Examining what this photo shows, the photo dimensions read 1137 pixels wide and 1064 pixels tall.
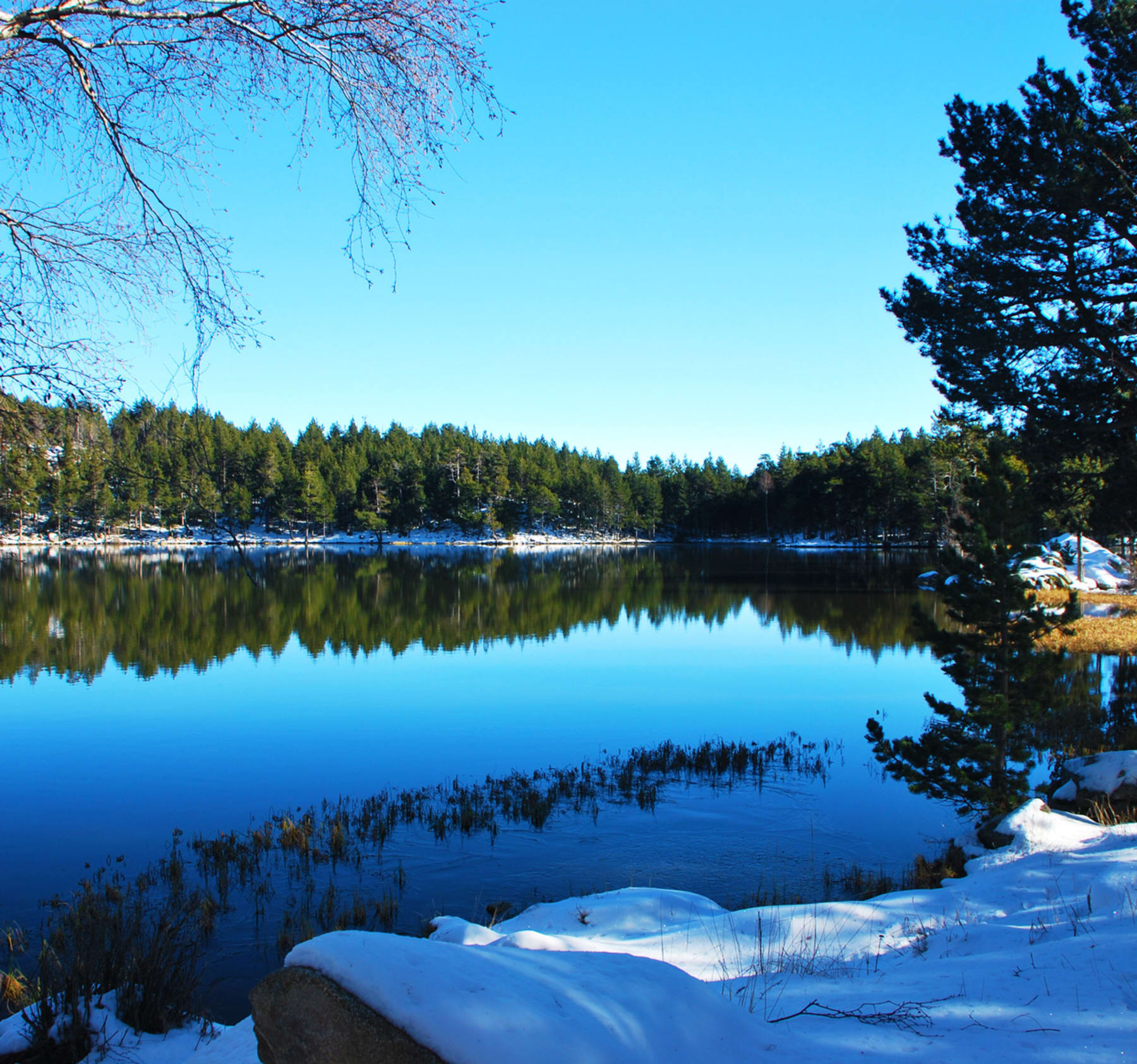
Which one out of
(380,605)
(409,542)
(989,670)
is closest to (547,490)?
(409,542)

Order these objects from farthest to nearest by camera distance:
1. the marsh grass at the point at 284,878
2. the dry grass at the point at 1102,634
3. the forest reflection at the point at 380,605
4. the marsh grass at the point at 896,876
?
the forest reflection at the point at 380,605 < the dry grass at the point at 1102,634 < the marsh grass at the point at 896,876 < the marsh grass at the point at 284,878

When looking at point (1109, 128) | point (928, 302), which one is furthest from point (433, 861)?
point (1109, 128)

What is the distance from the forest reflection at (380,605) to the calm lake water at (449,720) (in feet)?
0.85

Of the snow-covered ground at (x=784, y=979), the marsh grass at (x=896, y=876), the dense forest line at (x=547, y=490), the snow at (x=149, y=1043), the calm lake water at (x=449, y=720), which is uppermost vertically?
the dense forest line at (x=547, y=490)

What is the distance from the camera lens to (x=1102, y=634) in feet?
82.0

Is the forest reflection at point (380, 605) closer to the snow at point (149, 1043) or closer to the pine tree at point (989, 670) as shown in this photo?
the pine tree at point (989, 670)

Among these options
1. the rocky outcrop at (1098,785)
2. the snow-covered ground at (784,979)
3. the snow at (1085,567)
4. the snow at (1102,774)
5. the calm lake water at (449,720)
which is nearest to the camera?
the snow-covered ground at (784,979)

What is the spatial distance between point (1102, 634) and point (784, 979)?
26068mm

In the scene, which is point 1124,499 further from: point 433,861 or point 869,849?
point 433,861

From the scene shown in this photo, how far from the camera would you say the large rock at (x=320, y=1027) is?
2607 millimetres

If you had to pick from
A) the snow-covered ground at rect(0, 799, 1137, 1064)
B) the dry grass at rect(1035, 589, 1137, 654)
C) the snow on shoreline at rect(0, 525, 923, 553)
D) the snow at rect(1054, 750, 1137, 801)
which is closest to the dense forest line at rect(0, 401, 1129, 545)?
the snow on shoreline at rect(0, 525, 923, 553)

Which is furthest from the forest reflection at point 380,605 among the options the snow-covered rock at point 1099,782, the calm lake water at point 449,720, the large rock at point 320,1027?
the large rock at point 320,1027

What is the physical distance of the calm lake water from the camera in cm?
924

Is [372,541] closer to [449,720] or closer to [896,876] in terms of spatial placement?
[449,720]
